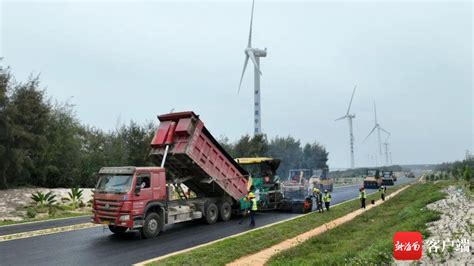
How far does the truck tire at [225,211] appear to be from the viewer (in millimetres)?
15859

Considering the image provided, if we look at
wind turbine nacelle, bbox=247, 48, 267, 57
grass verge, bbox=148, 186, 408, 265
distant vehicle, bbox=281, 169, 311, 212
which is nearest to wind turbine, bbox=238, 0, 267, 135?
wind turbine nacelle, bbox=247, 48, 267, 57

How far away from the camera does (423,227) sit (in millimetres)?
10594

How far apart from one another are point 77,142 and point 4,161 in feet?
22.0

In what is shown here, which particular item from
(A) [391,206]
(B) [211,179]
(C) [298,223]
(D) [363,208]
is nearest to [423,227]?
(C) [298,223]

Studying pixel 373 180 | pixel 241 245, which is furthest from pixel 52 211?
pixel 373 180

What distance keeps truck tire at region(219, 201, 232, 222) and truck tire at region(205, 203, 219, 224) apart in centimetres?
26

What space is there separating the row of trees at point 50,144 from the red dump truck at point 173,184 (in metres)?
7.79

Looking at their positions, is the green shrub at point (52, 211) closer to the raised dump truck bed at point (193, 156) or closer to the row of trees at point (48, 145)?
the row of trees at point (48, 145)

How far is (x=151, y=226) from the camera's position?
40.2ft

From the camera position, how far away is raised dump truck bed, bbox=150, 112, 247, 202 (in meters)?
13.9

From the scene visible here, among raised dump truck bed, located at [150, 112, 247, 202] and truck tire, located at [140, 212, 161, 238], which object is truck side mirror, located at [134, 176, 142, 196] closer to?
truck tire, located at [140, 212, 161, 238]

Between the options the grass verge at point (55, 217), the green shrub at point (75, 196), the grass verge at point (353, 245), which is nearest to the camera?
the grass verge at point (353, 245)

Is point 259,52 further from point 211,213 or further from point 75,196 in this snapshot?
point 211,213

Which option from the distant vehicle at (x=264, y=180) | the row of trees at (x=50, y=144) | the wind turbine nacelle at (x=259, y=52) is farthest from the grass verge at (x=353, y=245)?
the wind turbine nacelle at (x=259, y=52)
